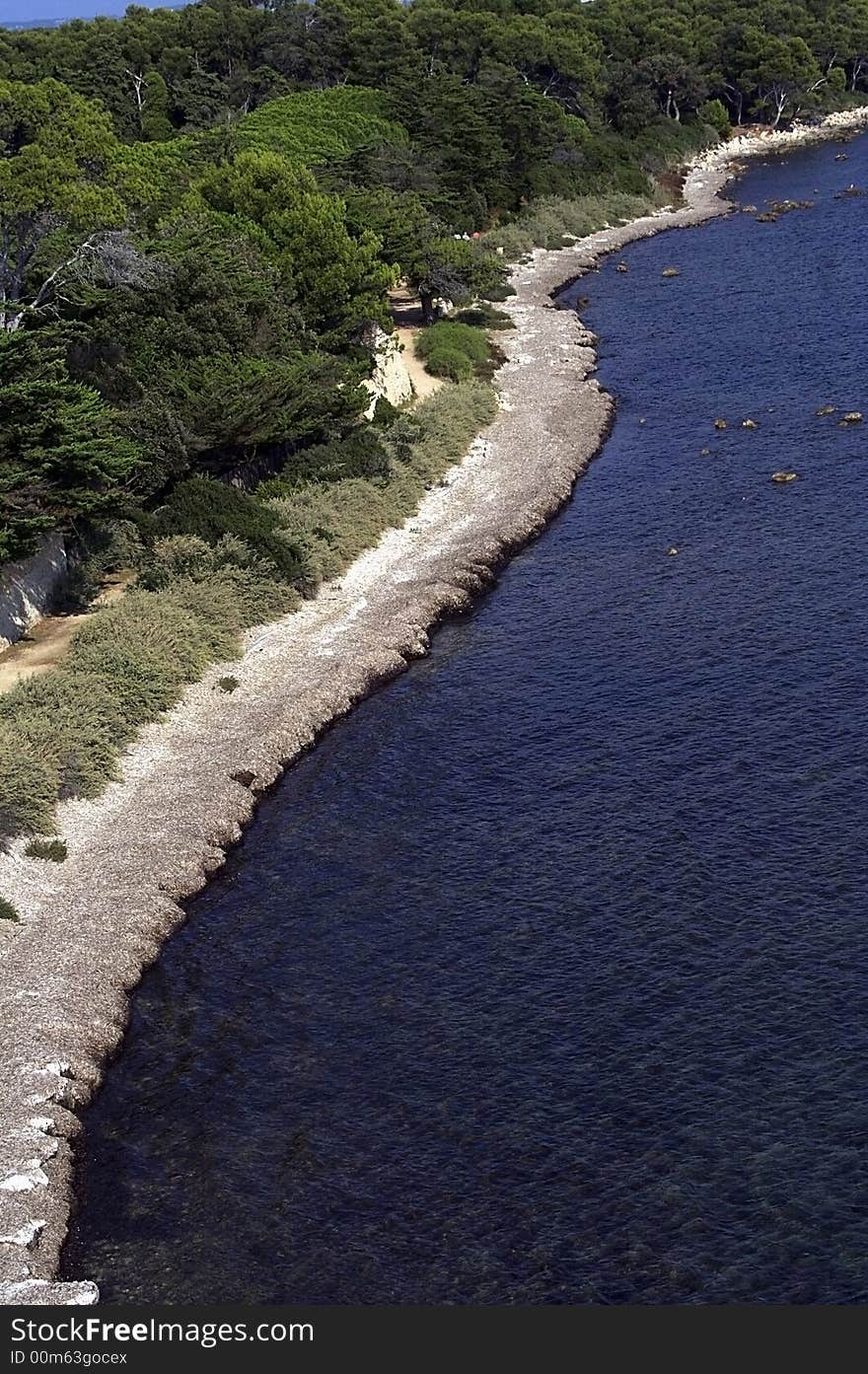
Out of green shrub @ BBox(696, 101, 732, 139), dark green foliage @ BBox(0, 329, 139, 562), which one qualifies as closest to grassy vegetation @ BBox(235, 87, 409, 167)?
green shrub @ BBox(696, 101, 732, 139)

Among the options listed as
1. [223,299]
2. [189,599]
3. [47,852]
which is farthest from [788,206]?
[47,852]

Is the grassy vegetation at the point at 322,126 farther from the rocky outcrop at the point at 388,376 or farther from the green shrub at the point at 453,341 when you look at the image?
the rocky outcrop at the point at 388,376

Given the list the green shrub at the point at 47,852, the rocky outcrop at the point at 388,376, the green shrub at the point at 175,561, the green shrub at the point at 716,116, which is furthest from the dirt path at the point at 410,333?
the green shrub at the point at 716,116

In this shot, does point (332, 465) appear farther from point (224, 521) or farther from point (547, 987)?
point (547, 987)

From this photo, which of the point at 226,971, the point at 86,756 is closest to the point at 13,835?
the point at 86,756

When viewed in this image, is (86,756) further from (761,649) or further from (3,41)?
(3,41)
